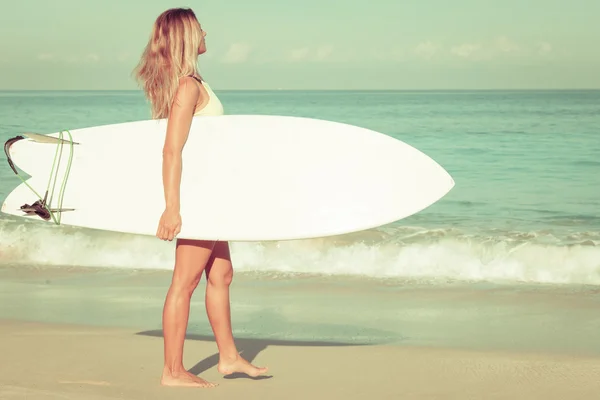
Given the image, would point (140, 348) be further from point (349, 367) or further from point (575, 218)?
point (575, 218)

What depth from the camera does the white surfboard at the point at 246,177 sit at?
3832mm

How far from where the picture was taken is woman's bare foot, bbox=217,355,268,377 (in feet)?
12.6

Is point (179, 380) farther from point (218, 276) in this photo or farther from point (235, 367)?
point (218, 276)

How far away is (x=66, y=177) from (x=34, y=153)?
0.22m

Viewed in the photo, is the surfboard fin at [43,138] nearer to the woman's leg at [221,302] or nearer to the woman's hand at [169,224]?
the woman's hand at [169,224]

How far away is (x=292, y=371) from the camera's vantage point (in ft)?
13.6

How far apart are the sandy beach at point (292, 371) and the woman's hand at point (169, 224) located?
0.66 m

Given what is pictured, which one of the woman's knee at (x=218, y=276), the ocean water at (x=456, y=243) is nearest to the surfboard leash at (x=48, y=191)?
the woman's knee at (x=218, y=276)

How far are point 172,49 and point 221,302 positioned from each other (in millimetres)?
1055

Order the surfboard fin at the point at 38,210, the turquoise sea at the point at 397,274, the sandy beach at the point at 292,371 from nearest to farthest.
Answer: the sandy beach at the point at 292,371
the surfboard fin at the point at 38,210
the turquoise sea at the point at 397,274

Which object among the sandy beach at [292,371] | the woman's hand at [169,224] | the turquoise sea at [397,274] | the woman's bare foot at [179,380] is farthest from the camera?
the turquoise sea at [397,274]

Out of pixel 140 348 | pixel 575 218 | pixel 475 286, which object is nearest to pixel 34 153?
pixel 140 348

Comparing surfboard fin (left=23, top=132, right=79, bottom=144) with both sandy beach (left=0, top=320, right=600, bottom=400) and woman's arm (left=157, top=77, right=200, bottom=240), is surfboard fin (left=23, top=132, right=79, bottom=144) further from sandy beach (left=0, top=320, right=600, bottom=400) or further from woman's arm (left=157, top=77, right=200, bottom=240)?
sandy beach (left=0, top=320, right=600, bottom=400)

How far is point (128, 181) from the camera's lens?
3.95m
